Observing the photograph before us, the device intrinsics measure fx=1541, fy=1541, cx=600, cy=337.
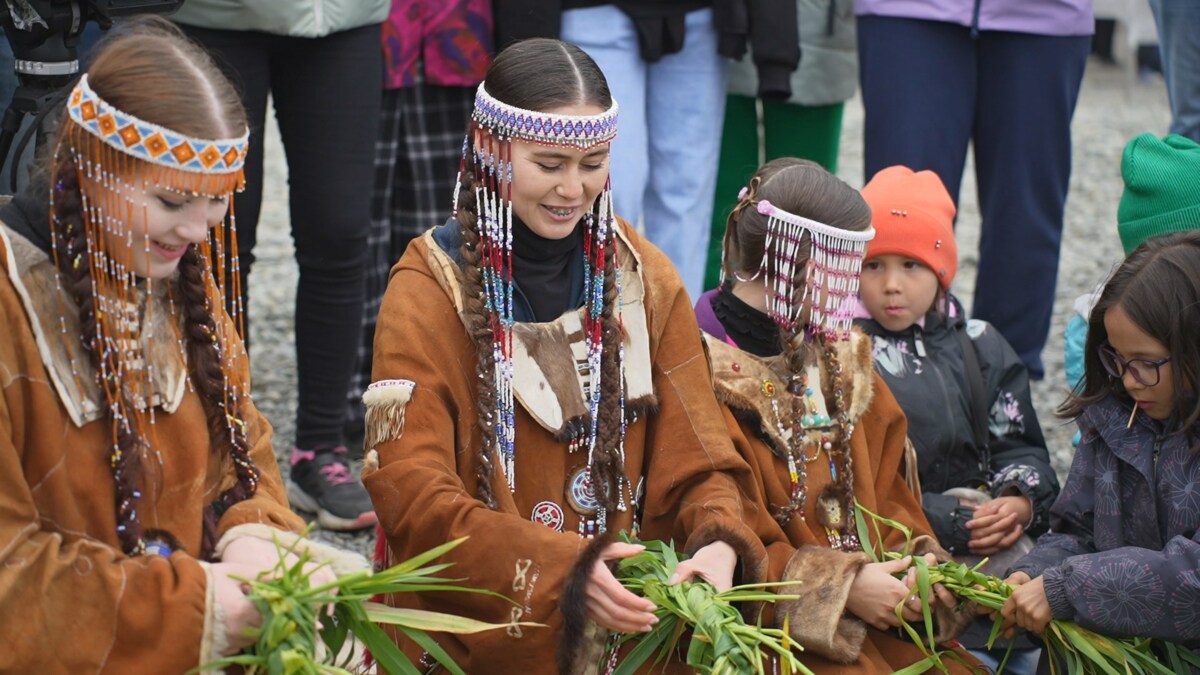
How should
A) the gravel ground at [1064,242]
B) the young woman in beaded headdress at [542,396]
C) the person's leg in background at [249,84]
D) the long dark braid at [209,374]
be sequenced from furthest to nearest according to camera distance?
the gravel ground at [1064,242] → the person's leg in background at [249,84] → the young woman in beaded headdress at [542,396] → the long dark braid at [209,374]

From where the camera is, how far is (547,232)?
11.1ft

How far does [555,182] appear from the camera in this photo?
3320 millimetres

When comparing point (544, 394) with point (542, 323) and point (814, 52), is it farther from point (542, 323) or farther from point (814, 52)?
point (814, 52)

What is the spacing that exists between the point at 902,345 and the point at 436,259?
4.85ft

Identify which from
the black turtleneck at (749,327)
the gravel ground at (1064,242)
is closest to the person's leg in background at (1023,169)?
the gravel ground at (1064,242)

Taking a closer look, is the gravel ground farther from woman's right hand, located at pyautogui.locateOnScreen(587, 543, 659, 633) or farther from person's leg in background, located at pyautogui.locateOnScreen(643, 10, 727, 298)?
woman's right hand, located at pyautogui.locateOnScreen(587, 543, 659, 633)

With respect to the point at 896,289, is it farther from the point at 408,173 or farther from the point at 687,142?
the point at 408,173

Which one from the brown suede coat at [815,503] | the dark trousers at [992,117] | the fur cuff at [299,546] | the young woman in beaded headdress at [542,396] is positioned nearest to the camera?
the fur cuff at [299,546]

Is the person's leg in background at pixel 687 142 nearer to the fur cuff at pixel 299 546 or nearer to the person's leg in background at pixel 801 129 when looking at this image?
the person's leg in background at pixel 801 129

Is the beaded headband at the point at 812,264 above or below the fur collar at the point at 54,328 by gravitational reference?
below

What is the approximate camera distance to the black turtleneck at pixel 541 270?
11.2ft

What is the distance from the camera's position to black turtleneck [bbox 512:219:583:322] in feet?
11.2

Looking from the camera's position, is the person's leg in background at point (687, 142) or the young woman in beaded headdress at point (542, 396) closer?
the young woman in beaded headdress at point (542, 396)

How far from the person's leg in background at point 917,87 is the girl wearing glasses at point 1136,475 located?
64.4 inches
